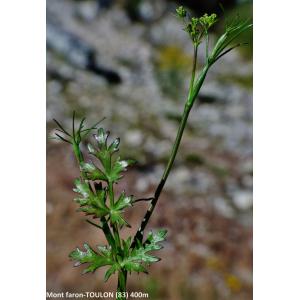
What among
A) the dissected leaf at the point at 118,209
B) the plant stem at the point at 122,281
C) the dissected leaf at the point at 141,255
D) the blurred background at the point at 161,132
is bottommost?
the plant stem at the point at 122,281

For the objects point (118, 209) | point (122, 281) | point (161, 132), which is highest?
point (161, 132)

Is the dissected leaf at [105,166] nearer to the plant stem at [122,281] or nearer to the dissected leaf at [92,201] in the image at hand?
the dissected leaf at [92,201]

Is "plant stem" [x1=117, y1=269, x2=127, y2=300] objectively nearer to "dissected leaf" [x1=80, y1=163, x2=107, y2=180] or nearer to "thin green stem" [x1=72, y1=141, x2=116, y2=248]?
"thin green stem" [x1=72, y1=141, x2=116, y2=248]

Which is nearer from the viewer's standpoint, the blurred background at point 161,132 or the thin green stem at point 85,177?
the thin green stem at point 85,177

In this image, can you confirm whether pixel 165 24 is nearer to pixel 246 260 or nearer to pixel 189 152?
pixel 189 152

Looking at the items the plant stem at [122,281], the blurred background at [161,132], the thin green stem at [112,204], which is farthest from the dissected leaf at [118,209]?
the blurred background at [161,132]

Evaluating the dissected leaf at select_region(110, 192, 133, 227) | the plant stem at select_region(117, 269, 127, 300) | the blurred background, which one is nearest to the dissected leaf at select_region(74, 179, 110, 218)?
the dissected leaf at select_region(110, 192, 133, 227)

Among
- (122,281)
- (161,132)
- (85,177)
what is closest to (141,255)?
(122,281)

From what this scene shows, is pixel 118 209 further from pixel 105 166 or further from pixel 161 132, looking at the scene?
pixel 161 132

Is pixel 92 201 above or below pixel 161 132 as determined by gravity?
below
